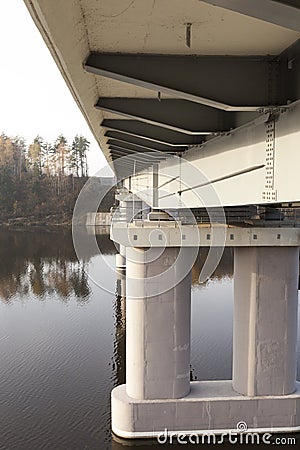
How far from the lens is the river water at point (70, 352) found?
11141 millimetres

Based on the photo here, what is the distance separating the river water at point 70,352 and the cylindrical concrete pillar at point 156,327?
4.26 feet

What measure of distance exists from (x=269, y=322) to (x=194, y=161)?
13.6 ft

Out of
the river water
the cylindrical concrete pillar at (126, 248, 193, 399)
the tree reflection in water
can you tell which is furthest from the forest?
the cylindrical concrete pillar at (126, 248, 193, 399)

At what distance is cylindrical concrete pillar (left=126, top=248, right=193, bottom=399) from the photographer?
406 inches

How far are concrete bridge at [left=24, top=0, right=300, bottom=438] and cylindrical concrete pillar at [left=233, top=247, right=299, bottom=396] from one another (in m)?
0.02

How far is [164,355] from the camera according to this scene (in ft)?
34.0

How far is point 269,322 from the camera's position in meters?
10.4

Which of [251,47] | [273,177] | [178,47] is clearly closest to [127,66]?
[178,47]

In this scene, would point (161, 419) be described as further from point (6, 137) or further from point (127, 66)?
point (6, 137)

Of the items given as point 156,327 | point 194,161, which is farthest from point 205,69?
point 156,327

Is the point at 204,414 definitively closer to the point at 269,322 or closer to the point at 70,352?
the point at 269,322

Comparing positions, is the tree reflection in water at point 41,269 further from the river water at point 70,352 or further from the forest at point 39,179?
the forest at point 39,179

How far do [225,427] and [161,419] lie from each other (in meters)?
1.44

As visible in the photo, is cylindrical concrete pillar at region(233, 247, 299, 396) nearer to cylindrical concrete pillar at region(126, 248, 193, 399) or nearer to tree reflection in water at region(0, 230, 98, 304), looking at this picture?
cylindrical concrete pillar at region(126, 248, 193, 399)
